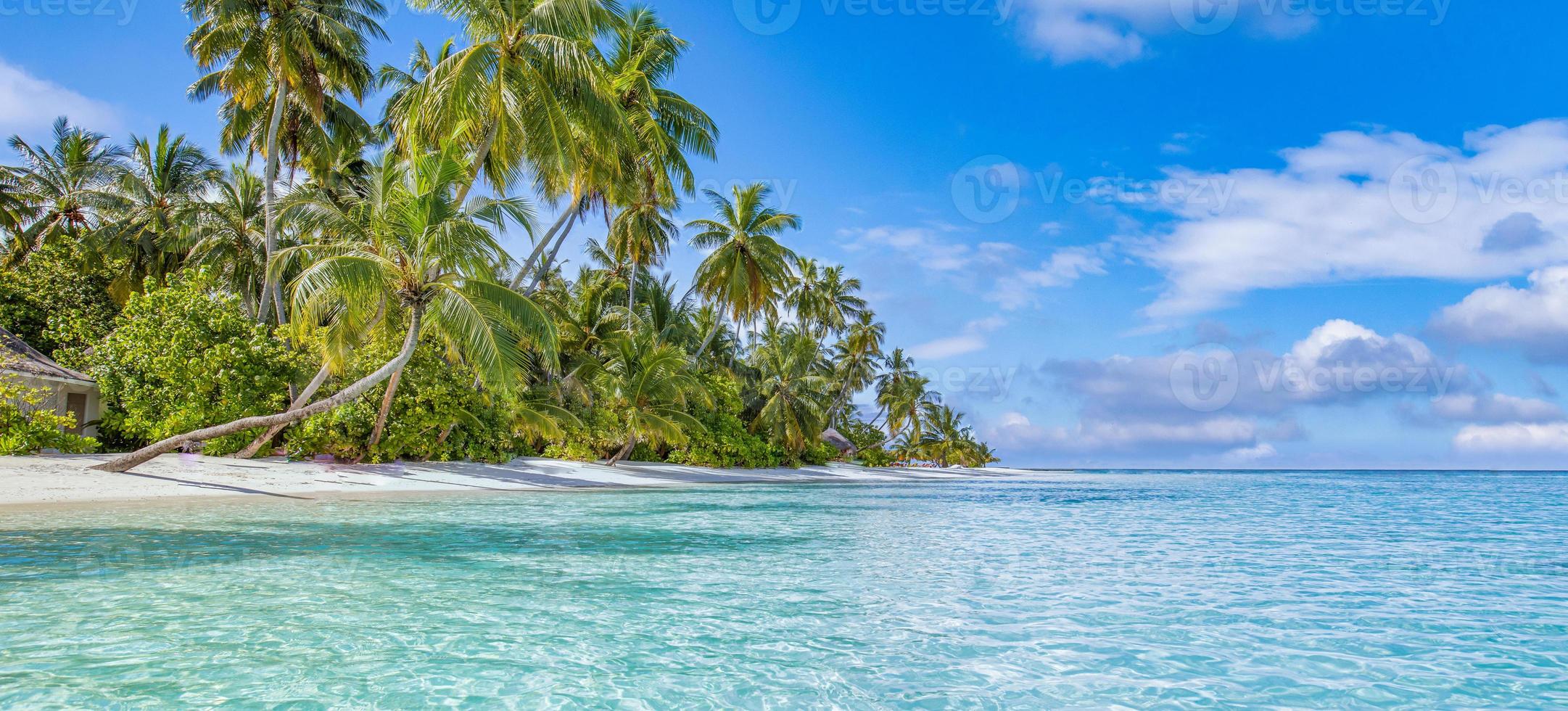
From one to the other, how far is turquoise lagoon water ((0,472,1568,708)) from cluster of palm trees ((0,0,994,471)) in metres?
4.73

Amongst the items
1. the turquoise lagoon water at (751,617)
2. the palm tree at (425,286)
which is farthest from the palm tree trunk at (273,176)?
the turquoise lagoon water at (751,617)

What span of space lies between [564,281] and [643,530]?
23.6m

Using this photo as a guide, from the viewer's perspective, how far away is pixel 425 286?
44.6ft

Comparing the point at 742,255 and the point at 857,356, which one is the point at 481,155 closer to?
the point at 742,255

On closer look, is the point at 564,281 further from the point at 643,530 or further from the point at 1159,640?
the point at 1159,640

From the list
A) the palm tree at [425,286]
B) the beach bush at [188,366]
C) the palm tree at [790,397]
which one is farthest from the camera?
the palm tree at [790,397]

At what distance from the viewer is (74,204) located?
2772 centimetres

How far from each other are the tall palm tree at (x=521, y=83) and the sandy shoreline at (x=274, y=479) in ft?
20.5

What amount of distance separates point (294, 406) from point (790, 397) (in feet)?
68.7

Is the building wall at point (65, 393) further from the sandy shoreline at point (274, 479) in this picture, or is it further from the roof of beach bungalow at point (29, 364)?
the sandy shoreline at point (274, 479)

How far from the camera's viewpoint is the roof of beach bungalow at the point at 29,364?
17094 mm

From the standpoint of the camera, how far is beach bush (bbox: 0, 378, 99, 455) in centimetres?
1501

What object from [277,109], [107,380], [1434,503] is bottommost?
[1434,503]

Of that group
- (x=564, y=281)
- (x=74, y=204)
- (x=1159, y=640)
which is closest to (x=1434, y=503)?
(x=1159, y=640)
